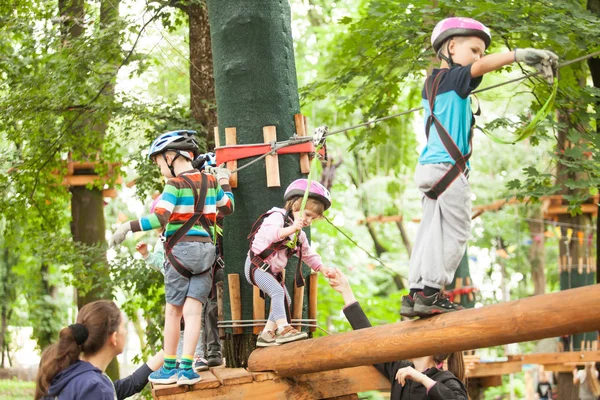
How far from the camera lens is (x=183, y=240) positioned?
198 inches

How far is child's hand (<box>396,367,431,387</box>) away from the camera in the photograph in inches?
173

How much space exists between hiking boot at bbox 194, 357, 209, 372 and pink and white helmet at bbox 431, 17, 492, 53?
2550 millimetres

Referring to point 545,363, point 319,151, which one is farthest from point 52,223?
point 545,363

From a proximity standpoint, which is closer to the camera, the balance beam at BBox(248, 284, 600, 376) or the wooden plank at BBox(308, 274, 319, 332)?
the balance beam at BBox(248, 284, 600, 376)

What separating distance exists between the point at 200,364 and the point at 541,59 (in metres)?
3.00

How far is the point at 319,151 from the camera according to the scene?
18.3 feet

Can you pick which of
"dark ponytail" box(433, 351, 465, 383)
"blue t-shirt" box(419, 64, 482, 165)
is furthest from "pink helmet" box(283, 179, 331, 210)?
"dark ponytail" box(433, 351, 465, 383)

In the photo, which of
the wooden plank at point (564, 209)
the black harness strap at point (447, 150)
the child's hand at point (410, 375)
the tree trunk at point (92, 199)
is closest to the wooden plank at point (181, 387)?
the child's hand at point (410, 375)

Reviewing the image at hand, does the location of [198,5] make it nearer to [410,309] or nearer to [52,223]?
[52,223]

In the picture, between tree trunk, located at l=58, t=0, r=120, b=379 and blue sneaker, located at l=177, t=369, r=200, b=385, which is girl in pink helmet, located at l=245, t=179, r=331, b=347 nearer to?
blue sneaker, located at l=177, t=369, r=200, b=385

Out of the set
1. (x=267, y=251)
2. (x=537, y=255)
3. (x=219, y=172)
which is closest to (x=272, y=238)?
(x=267, y=251)

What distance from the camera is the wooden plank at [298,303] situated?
5.42 m

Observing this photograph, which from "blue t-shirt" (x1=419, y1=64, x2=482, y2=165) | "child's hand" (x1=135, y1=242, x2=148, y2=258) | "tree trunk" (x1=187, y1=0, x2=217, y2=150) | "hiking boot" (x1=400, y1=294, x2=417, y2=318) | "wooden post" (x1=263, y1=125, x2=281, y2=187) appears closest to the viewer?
"blue t-shirt" (x1=419, y1=64, x2=482, y2=165)

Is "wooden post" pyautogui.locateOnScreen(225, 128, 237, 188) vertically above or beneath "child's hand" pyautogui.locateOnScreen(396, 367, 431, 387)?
above
